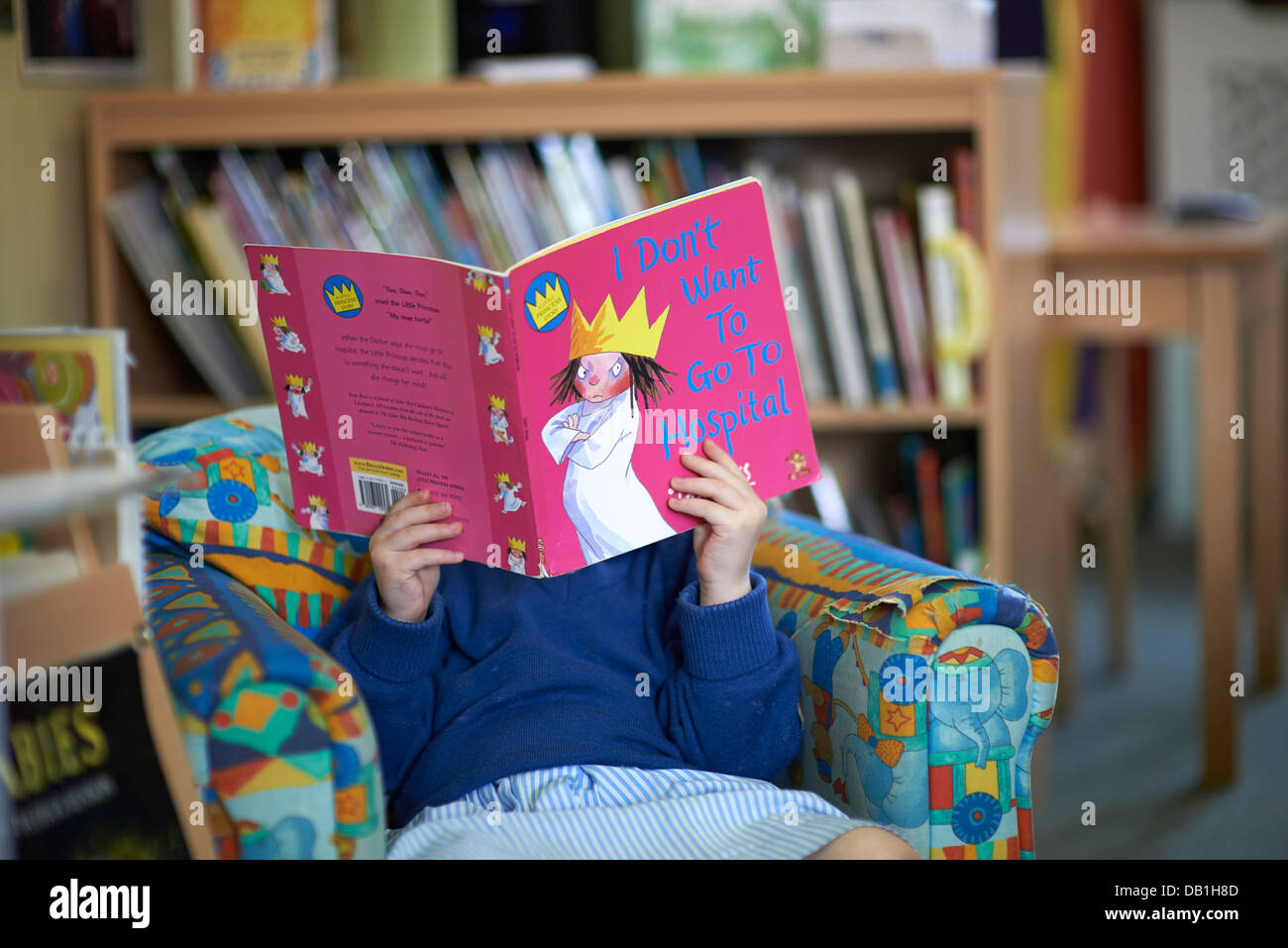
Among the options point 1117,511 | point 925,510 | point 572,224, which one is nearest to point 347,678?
point 572,224

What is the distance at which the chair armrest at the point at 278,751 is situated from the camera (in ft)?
2.62

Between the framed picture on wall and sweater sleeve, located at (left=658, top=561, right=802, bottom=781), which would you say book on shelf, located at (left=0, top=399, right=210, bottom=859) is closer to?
sweater sleeve, located at (left=658, top=561, right=802, bottom=781)

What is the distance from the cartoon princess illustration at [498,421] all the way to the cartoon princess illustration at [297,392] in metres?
0.17

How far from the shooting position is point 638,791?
94 centimetres

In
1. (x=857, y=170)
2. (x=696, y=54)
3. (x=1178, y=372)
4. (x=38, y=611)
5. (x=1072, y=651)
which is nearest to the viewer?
(x=38, y=611)

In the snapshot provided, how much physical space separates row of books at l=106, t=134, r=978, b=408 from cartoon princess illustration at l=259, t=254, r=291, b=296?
791mm

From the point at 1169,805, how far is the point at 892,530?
1.88 feet

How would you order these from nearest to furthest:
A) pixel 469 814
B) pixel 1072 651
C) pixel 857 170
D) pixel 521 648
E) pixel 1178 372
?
pixel 469 814 < pixel 521 648 < pixel 857 170 < pixel 1072 651 < pixel 1178 372

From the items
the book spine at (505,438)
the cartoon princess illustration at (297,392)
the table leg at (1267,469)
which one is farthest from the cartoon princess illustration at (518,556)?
the table leg at (1267,469)

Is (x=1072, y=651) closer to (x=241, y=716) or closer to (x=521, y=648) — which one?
(x=521, y=648)

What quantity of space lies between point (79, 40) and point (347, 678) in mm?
1282

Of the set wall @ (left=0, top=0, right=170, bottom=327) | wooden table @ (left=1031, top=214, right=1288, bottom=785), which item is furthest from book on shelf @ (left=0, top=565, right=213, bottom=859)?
wooden table @ (left=1031, top=214, right=1288, bottom=785)

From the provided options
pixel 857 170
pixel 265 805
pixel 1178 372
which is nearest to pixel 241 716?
pixel 265 805

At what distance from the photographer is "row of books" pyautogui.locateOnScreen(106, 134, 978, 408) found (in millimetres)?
1705
